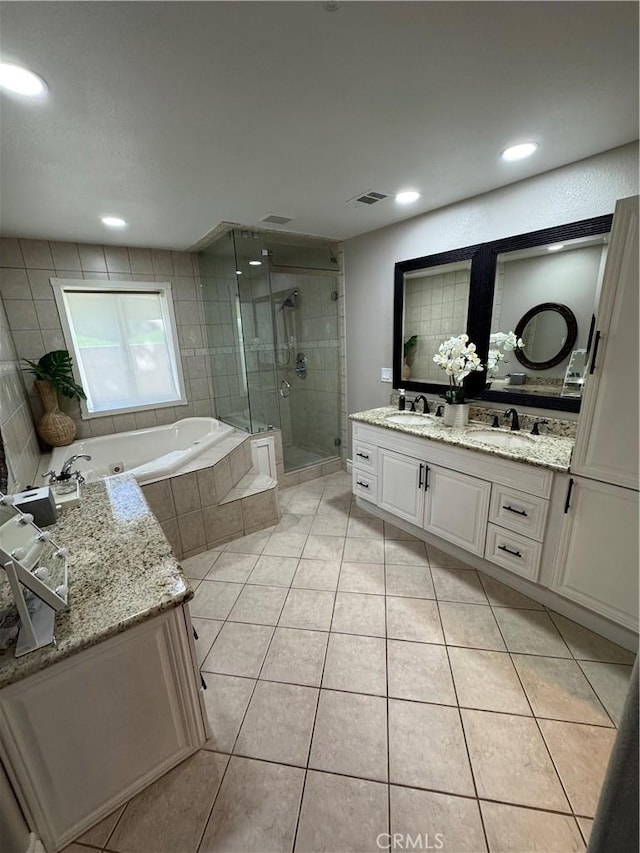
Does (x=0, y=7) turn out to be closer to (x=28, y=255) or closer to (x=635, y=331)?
(x=635, y=331)

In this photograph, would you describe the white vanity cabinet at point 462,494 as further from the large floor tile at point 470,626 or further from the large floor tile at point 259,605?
the large floor tile at point 259,605

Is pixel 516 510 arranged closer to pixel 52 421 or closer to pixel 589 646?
pixel 589 646

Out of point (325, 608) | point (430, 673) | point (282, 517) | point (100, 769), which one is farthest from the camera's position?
point (282, 517)

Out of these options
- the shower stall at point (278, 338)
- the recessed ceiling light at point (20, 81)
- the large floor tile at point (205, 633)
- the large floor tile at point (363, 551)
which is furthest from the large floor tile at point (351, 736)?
the recessed ceiling light at point (20, 81)

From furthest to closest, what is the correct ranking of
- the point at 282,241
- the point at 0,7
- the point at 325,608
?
1. the point at 282,241
2. the point at 325,608
3. the point at 0,7

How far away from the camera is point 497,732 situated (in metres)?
1.30

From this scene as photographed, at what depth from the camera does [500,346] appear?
2.28m

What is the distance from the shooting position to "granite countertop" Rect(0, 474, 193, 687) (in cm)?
86

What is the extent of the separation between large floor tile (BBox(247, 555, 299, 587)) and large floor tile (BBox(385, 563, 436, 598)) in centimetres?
62

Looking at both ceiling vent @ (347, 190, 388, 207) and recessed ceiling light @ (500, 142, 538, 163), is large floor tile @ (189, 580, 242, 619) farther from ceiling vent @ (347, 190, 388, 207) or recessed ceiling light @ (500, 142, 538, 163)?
recessed ceiling light @ (500, 142, 538, 163)

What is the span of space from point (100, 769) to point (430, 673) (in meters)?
1.27

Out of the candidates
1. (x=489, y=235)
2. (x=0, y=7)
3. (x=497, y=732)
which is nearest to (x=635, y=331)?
(x=489, y=235)

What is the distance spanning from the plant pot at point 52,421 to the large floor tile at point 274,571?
2.09m

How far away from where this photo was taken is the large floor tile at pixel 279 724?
1.26 meters
